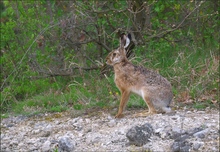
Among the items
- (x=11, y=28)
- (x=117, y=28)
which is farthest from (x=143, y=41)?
(x=11, y=28)

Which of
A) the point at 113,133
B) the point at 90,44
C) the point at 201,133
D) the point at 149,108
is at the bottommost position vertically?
the point at 113,133

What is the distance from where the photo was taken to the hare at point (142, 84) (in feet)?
26.8

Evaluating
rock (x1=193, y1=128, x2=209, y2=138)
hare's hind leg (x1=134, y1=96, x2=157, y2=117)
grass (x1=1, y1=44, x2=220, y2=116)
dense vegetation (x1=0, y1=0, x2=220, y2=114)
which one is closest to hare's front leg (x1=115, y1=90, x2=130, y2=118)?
hare's hind leg (x1=134, y1=96, x2=157, y2=117)

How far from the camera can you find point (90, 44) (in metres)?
11.7

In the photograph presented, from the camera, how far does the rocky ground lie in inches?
278

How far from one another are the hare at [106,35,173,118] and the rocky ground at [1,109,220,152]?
0.61 ft

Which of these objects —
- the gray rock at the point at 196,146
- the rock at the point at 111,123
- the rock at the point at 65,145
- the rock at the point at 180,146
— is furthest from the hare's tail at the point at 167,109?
the rock at the point at 65,145

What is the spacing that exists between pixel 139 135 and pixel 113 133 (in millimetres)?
680

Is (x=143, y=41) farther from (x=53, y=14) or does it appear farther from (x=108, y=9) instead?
(x=53, y=14)

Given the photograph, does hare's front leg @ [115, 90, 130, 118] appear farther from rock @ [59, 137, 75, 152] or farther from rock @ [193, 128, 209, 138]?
rock @ [193, 128, 209, 138]

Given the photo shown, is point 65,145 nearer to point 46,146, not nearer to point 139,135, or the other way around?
point 46,146

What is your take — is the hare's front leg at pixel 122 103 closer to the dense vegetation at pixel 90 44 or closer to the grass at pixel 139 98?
the grass at pixel 139 98

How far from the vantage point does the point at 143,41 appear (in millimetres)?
11016

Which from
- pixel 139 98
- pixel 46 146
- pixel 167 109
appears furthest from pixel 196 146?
pixel 139 98
